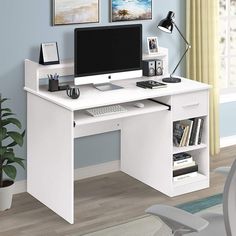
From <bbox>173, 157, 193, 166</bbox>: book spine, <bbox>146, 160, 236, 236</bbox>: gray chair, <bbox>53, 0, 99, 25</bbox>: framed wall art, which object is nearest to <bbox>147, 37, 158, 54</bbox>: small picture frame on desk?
<bbox>53, 0, 99, 25</bbox>: framed wall art

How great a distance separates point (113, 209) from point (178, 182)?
564 millimetres

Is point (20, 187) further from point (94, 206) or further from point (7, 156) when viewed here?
point (94, 206)

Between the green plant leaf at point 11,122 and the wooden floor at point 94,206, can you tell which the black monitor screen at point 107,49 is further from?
the wooden floor at point 94,206

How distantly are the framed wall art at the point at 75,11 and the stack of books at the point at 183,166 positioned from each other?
3.89ft

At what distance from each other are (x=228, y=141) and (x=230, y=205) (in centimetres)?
325

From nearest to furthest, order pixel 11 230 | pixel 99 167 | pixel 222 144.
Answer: pixel 11 230, pixel 99 167, pixel 222 144

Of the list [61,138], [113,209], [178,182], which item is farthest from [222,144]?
[61,138]

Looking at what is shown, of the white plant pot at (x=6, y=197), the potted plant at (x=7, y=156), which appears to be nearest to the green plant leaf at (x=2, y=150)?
the potted plant at (x=7, y=156)

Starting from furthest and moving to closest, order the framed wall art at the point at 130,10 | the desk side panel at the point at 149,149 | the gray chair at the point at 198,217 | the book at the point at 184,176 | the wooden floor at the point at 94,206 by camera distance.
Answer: the framed wall art at the point at 130,10 → the book at the point at 184,176 → the desk side panel at the point at 149,149 → the wooden floor at the point at 94,206 → the gray chair at the point at 198,217

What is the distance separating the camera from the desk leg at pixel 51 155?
160 inches

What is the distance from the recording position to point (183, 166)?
183 inches

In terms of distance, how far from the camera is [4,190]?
4.26m

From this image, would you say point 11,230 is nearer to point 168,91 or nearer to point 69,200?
point 69,200

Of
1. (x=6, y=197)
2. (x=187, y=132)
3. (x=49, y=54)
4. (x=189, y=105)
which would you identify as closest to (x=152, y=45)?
(x=189, y=105)
